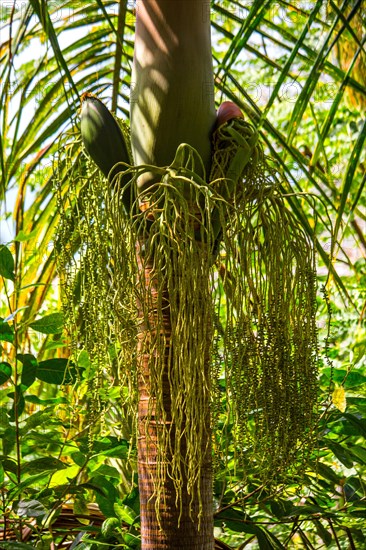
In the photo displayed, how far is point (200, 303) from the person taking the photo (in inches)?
35.4

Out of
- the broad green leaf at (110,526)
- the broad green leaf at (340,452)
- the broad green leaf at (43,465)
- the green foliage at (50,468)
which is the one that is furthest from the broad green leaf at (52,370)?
the broad green leaf at (340,452)

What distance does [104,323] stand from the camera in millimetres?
1009

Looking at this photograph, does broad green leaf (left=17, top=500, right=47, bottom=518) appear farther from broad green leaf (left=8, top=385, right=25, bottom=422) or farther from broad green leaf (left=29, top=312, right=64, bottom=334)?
broad green leaf (left=29, top=312, right=64, bottom=334)

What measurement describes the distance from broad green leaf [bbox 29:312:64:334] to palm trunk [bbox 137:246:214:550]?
307 mm

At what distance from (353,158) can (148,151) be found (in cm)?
30

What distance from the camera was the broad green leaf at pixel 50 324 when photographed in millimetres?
1222

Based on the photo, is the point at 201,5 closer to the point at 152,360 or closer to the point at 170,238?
the point at 170,238

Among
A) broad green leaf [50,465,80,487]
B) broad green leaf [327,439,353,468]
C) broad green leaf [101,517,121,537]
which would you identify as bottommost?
broad green leaf [101,517,121,537]

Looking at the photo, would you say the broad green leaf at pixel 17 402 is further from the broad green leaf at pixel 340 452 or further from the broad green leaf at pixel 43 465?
the broad green leaf at pixel 340 452

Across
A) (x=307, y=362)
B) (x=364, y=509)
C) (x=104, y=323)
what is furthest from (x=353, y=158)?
(x=364, y=509)

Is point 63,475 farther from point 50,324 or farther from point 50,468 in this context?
point 50,324

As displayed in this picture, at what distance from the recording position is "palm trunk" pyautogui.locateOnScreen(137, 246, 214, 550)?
0.92m

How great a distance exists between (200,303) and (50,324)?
0.40m

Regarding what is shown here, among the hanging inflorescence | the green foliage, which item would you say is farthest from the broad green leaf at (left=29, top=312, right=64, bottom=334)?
the hanging inflorescence
